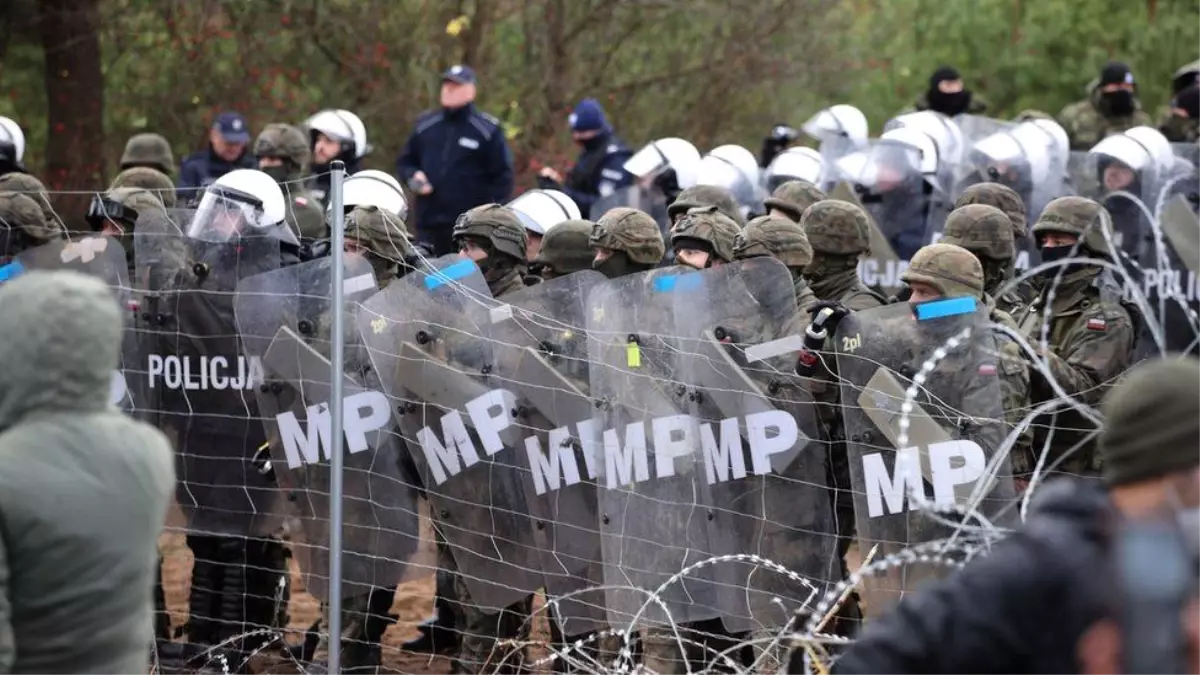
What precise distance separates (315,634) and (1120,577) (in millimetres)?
4887

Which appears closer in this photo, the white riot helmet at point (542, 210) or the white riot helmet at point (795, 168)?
the white riot helmet at point (542, 210)

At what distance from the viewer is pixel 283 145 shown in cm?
1079

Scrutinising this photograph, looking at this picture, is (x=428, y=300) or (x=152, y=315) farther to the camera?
(x=152, y=315)

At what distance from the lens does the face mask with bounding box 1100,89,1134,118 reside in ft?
45.5

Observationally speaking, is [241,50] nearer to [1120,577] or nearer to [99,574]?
[99,574]

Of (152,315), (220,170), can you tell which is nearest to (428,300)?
(152,315)

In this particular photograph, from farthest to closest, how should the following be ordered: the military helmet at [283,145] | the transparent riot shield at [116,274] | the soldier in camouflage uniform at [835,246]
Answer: the military helmet at [283,145]
the soldier in camouflage uniform at [835,246]
the transparent riot shield at [116,274]

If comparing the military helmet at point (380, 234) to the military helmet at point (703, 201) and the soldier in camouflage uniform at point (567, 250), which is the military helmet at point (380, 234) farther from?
the military helmet at point (703, 201)

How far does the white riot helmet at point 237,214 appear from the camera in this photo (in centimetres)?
703

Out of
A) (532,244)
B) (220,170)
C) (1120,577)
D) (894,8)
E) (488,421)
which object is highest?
(894,8)

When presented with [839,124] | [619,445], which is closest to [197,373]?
[619,445]

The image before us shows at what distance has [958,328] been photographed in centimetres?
570

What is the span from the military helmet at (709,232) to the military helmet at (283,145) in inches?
168

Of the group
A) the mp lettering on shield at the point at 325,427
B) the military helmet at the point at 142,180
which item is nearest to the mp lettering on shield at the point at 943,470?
the mp lettering on shield at the point at 325,427
